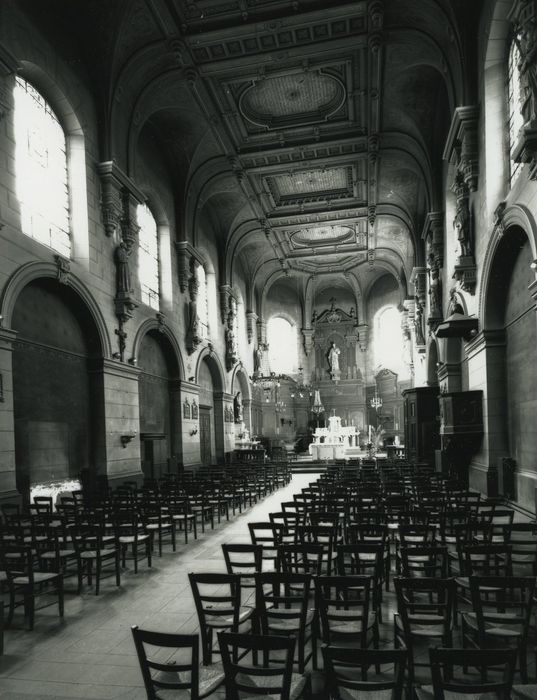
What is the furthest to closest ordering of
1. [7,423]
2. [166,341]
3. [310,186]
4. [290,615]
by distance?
[310,186], [166,341], [7,423], [290,615]

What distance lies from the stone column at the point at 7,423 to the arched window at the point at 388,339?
30.0 metres

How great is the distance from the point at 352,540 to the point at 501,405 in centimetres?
698

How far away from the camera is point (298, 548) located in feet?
17.9

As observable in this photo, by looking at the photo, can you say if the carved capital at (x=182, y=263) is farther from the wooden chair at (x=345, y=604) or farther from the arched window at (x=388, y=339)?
the arched window at (x=388, y=339)

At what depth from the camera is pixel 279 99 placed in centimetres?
1950

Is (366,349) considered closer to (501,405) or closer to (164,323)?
(164,323)

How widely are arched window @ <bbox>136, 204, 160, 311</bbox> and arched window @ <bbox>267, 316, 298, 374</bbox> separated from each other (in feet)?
64.2

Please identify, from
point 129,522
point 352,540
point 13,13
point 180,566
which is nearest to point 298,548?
point 352,540

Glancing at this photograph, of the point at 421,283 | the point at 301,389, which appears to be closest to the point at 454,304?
the point at 421,283

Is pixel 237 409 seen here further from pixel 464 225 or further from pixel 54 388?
pixel 464 225

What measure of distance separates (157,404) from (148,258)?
541cm

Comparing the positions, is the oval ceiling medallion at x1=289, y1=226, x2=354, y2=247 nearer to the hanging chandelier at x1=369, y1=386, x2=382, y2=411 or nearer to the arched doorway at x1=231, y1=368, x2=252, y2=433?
the arched doorway at x1=231, y1=368, x2=252, y2=433

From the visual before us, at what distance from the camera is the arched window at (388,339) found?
126 ft

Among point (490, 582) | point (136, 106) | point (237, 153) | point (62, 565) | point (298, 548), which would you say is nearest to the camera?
point (490, 582)
